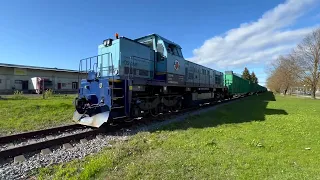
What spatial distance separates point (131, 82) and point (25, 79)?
38.8m

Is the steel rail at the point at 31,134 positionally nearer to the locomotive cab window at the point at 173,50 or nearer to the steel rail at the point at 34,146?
the steel rail at the point at 34,146

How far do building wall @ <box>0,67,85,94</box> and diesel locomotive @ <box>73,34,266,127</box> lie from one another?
3434 centimetres

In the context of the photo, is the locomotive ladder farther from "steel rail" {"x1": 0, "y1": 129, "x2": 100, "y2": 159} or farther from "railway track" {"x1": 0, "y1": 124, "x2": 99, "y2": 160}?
"steel rail" {"x1": 0, "y1": 129, "x2": 100, "y2": 159}

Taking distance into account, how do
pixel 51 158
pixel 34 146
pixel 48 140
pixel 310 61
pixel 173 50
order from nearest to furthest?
pixel 51 158, pixel 34 146, pixel 48 140, pixel 173 50, pixel 310 61

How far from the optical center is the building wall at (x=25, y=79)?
119 ft

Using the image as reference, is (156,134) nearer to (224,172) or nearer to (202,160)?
(202,160)

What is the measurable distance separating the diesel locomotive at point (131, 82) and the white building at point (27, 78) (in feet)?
112

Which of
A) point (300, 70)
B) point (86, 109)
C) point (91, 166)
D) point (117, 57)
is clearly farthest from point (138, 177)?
point (300, 70)

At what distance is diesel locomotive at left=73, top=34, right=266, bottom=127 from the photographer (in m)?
7.49

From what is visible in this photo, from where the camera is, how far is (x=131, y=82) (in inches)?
A: 307

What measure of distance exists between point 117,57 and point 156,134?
3434 mm

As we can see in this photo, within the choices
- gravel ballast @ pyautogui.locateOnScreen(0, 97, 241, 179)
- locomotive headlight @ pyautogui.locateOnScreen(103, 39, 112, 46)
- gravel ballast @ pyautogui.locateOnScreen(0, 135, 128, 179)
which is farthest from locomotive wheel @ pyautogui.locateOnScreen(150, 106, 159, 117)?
gravel ballast @ pyautogui.locateOnScreen(0, 135, 128, 179)

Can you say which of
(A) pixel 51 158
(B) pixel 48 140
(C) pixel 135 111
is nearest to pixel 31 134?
(B) pixel 48 140

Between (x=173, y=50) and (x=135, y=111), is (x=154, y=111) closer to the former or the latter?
(x=135, y=111)
